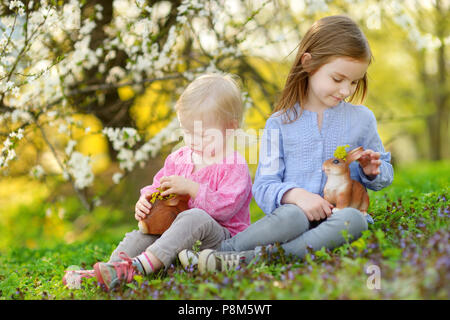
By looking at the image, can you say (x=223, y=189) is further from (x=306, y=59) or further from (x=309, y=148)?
(x=306, y=59)

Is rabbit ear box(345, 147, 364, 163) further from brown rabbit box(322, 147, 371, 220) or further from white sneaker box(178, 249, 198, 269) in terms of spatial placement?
white sneaker box(178, 249, 198, 269)

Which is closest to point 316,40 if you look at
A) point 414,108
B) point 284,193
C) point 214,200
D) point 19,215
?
point 284,193

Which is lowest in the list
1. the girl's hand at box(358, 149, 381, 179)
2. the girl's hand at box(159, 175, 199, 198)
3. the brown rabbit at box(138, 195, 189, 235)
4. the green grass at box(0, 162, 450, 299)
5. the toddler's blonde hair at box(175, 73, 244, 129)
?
the green grass at box(0, 162, 450, 299)

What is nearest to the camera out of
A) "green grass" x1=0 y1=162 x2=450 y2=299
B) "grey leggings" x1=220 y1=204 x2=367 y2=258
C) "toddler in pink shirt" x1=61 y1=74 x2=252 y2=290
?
"green grass" x1=0 y1=162 x2=450 y2=299

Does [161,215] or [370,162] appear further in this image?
[161,215]

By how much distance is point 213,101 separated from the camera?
10.1 feet

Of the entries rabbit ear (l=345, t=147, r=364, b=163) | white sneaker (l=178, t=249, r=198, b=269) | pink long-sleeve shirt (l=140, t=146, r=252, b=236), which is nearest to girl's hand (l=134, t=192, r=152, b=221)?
pink long-sleeve shirt (l=140, t=146, r=252, b=236)

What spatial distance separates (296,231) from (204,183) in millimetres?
728

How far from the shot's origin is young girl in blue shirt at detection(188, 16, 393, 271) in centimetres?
270

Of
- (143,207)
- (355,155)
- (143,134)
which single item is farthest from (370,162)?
(143,134)

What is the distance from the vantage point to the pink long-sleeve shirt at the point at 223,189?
9.78 feet

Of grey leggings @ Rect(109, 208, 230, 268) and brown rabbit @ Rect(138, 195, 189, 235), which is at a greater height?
brown rabbit @ Rect(138, 195, 189, 235)

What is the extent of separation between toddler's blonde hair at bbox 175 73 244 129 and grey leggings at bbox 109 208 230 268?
0.63 metres

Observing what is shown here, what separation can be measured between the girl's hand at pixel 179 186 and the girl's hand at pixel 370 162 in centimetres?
101
